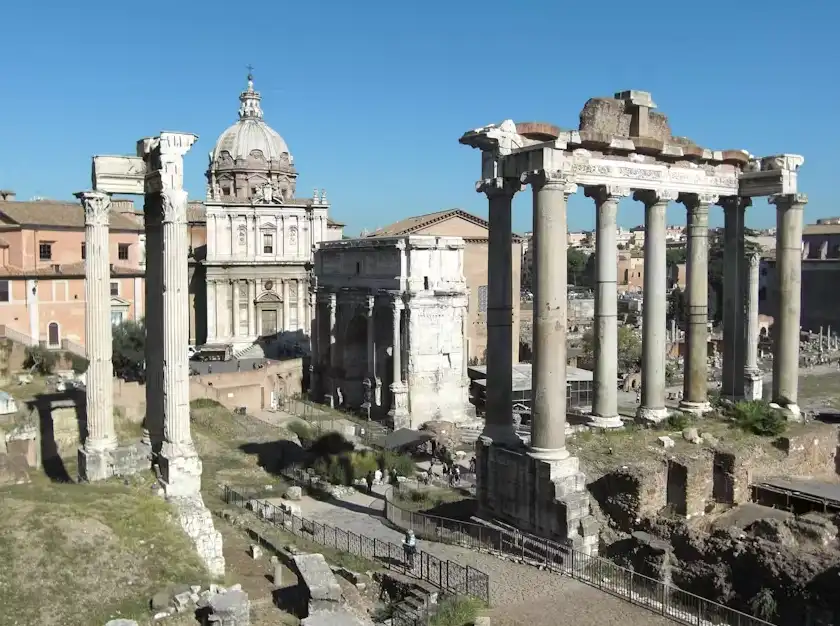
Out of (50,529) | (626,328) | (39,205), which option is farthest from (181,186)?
(626,328)

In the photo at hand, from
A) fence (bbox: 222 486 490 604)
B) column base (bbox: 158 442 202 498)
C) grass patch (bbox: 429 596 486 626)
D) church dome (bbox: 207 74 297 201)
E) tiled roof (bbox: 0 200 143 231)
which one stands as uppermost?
church dome (bbox: 207 74 297 201)

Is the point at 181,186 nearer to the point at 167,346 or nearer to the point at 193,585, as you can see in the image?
the point at 167,346

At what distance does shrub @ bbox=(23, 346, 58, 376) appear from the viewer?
31453mm

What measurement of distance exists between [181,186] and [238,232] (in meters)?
37.2

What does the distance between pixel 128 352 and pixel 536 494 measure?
27.7 m

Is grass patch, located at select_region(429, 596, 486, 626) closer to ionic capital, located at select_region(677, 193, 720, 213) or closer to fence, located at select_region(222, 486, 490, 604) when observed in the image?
fence, located at select_region(222, 486, 490, 604)

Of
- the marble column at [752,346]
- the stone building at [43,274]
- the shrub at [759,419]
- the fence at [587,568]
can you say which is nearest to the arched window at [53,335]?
the stone building at [43,274]

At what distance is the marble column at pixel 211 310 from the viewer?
52094 mm

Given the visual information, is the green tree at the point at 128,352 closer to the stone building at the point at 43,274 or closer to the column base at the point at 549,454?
the stone building at the point at 43,274

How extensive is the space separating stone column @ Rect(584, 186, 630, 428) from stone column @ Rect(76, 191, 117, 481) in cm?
999

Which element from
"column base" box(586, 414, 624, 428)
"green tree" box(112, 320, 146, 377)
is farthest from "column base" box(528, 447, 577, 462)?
"green tree" box(112, 320, 146, 377)

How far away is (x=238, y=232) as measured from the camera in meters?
52.4

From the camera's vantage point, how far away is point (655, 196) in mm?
18688

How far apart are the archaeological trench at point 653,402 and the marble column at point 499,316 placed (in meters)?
0.03
